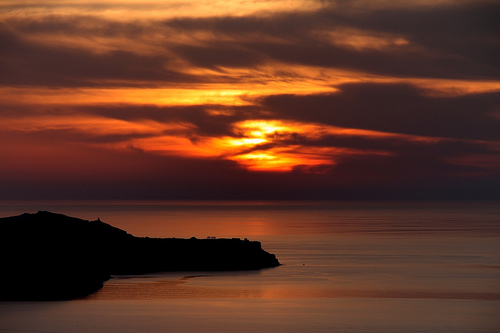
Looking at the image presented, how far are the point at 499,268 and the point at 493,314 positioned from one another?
2627 cm

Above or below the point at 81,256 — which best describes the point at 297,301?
below

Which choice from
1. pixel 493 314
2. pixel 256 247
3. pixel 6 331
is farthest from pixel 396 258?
pixel 6 331

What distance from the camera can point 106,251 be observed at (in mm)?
59656

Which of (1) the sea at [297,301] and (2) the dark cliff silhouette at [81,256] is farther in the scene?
(2) the dark cliff silhouette at [81,256]

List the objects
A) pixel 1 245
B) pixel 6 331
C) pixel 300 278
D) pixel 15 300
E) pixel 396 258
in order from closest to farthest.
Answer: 1. pixel 6 331
2. pixel 15 300
3. pixel 1 245
4. pixel 300 278
5. pixel 396 258

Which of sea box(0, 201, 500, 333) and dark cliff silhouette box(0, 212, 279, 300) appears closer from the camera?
sea box(0, 201, 500, 333)

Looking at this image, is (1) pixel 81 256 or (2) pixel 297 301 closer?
(2) pixel 297 301

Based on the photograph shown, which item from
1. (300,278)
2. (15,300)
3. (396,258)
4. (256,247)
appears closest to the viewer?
(15,300)

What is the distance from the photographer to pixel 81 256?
171ft

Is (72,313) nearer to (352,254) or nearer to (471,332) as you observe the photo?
(471,332)

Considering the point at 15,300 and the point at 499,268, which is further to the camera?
the point at 499,268

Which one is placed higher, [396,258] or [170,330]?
[396,258]

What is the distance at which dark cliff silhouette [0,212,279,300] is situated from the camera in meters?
46.4

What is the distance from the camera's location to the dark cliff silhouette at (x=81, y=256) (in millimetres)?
46406
